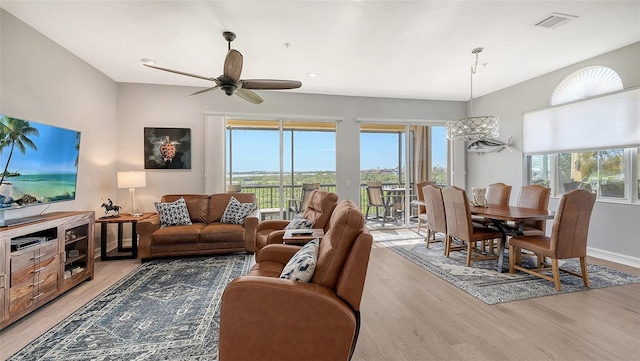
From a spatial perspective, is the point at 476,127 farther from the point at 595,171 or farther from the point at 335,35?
the point at 335,35

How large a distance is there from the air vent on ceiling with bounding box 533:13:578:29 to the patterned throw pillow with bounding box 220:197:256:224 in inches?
167

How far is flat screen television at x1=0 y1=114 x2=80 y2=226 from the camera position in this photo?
2373mm

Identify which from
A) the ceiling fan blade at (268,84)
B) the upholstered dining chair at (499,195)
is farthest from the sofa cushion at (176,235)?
the upholstered dining chair at (499,195)

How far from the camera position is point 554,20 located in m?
2.88

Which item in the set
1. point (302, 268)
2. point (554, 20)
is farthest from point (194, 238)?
point (554, 20)

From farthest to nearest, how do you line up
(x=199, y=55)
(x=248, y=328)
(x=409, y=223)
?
(x=409, y=223), (x=199, y=55), (x=248, y=328)

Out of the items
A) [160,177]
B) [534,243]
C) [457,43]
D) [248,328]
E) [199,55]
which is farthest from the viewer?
[160,177]


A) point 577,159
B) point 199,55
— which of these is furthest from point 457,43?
point 199,55

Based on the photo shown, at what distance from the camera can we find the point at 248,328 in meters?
1.42

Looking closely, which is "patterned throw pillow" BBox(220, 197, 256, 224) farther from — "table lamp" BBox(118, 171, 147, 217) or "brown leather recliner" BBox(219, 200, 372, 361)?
"brown leather recliner" BBox(219, 200, 372, 361)

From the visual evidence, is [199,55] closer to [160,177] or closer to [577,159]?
[160,177]

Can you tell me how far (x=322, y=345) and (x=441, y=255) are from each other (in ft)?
10.4

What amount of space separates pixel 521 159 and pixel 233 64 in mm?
5196

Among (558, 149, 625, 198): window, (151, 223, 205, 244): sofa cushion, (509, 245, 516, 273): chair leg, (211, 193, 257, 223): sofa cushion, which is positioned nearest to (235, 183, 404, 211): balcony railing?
(211, 193, 257, 223): sofa cushion
